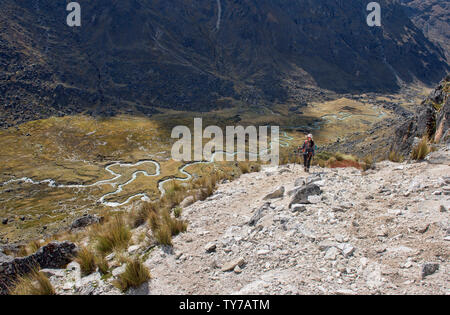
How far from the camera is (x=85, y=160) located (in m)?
98.1

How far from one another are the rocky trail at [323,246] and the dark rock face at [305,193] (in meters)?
0.04

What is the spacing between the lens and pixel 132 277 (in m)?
5.91

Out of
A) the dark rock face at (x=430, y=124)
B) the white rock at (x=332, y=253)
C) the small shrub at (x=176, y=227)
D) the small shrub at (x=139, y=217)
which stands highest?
the dark rock face at (x=430, y=124)

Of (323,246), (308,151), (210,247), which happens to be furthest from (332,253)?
(308,151)

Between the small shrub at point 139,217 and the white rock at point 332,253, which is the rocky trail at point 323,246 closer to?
the white rock at point 332,253

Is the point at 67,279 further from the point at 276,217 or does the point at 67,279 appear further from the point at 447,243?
the point at 447,243

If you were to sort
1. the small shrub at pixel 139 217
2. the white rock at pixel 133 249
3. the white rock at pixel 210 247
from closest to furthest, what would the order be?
the white rock at pixel 210 247
the white rock at pixel 133 249
the small shrub at pixel 139 217

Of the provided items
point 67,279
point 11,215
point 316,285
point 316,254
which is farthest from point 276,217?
point 11,215

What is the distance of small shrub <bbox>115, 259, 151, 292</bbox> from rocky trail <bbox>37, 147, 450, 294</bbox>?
0.22 meters

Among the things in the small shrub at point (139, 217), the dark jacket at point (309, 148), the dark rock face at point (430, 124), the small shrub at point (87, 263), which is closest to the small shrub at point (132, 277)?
the small shrub at point (87, 263)

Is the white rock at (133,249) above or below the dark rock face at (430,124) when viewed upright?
below

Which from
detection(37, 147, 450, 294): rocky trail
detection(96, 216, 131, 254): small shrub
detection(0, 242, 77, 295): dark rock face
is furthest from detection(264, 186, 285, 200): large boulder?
detection(0, 242, 77, 295): dark rock face

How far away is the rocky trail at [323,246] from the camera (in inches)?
198
